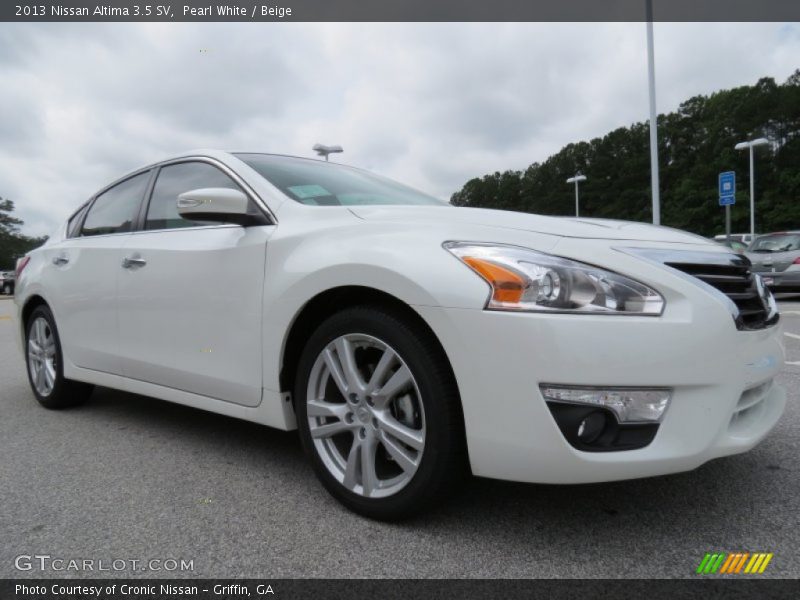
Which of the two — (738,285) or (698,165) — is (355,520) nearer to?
(738,285)

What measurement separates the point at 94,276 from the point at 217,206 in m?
1.37

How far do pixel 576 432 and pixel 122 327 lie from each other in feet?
7.79

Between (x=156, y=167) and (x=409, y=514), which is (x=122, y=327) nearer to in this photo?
(x=156, y=167)

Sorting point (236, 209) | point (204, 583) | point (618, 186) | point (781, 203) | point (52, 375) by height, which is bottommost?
point (204, 583)

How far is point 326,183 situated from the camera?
2797mm

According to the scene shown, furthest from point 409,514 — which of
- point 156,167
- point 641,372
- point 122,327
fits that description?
point 156,167

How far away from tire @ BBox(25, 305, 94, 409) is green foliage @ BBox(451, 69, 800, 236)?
98.9 feet

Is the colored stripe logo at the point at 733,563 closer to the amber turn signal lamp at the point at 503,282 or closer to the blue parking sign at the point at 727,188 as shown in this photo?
the amber turn signal lamp at the point at 503,282

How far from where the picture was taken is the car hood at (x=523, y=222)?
78.7 inches

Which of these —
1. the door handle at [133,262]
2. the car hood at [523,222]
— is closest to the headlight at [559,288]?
the car hood at [523,222]

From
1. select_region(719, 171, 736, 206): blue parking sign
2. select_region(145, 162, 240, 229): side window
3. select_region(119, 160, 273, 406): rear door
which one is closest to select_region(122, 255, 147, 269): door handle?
select_region(119, 160, 273, 406): rear door

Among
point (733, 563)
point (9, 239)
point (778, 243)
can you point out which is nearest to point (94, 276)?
point (733, 563)

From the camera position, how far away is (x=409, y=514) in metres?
1.94

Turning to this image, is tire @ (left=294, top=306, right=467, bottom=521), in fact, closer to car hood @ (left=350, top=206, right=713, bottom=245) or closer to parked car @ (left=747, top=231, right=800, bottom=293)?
car hood @ (left=350, top=206, right=713, bottom=245)
